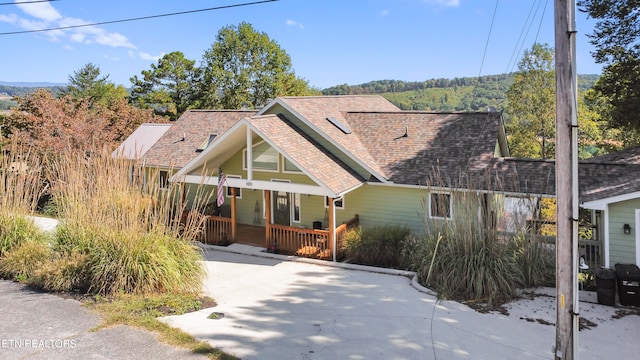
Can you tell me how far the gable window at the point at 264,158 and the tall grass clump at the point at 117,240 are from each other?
6.13 metres

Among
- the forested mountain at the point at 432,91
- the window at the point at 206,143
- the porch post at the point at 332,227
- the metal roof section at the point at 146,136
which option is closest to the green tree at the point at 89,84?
the forested mountain at the point at 432,91

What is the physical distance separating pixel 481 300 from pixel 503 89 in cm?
2080

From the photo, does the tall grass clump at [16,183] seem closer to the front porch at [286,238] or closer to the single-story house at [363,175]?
the single-story house at [363,175]

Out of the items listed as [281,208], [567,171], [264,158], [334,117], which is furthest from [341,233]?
[567,171]

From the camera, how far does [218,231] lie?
648 inches

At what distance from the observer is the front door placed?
57.3 ft

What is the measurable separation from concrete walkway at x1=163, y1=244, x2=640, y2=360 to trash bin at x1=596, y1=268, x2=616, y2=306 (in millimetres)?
222

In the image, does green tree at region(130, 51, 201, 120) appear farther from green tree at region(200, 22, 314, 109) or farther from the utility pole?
the utility pole

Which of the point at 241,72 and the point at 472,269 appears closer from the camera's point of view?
the point at 472,269

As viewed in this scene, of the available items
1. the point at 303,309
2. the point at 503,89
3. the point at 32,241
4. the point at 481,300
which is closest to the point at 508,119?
the point at 503,89

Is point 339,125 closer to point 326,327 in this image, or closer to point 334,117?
point 334,117

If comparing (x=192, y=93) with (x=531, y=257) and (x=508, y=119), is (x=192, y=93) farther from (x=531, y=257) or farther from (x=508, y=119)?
(x=531, y=257)

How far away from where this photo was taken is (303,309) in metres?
9.88

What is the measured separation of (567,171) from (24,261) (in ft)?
38.9
